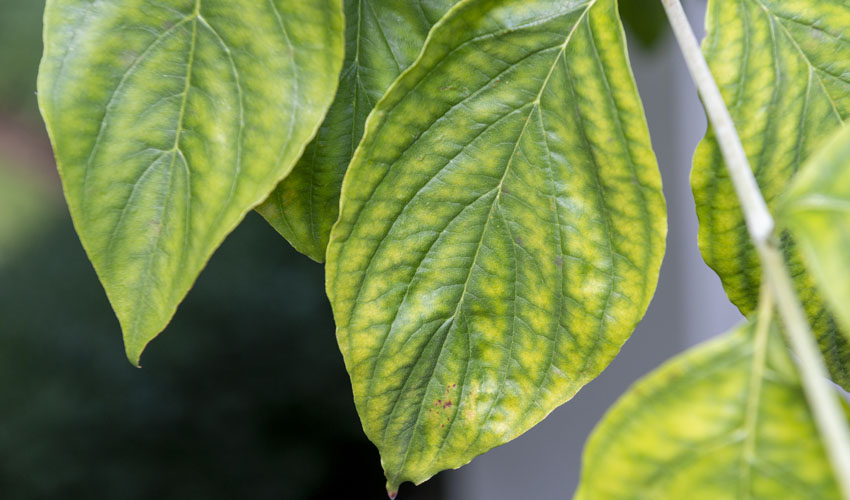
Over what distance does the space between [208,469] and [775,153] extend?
3.58 ft

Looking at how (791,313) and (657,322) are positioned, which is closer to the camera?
(791,313)

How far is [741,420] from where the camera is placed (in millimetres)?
148

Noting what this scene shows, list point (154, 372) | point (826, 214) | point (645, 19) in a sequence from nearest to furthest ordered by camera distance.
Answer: point (826, 214)
point (645, 19)
point (154, 372)

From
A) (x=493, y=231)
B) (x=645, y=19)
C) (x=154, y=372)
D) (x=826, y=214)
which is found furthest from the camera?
(x=154, y=372)

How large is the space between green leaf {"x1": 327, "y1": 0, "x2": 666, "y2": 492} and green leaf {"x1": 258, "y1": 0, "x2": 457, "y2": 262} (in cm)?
4

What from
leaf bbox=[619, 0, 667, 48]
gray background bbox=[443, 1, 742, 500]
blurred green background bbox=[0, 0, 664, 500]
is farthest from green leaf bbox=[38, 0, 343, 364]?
blurred green background bbox=[0, 0, 664, 500]

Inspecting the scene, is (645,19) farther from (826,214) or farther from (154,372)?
(154,372)

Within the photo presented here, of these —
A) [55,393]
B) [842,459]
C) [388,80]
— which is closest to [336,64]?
[388,80]

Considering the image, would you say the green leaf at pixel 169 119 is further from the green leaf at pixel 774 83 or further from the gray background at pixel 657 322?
the gray background at pixel 657 322

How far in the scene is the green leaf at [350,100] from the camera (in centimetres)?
25

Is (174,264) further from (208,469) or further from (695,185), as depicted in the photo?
(208,469)

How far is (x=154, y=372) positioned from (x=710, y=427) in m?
1.02

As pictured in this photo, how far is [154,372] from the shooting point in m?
1.05

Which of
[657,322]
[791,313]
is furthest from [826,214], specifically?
[657,322]
